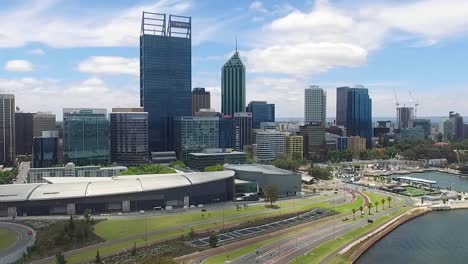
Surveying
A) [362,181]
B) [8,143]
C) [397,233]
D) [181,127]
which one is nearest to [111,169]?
[181,127]

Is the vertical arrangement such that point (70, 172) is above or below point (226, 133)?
below

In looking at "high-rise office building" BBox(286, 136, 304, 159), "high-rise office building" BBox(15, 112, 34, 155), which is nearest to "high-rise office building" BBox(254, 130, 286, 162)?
"high-rise office building" BBox(286, 136, 304, 159)

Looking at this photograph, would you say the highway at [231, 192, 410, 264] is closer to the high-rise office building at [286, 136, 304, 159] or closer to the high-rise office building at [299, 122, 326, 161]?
the high-rise office building at [286, 136, 304, 159]

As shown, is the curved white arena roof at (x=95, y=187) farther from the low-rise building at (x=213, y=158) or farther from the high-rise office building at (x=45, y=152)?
the high-rise office building at (x=45, y=152)

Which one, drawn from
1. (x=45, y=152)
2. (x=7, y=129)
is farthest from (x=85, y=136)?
(x=7, y=129)

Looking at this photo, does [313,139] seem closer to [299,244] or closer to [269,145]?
[269,145]
